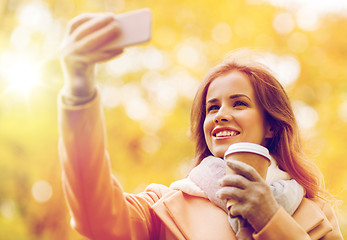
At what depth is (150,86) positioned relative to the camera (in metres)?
4.79

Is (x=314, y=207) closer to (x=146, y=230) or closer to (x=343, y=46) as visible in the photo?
(x=146, y=230)

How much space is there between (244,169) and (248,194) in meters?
0.08

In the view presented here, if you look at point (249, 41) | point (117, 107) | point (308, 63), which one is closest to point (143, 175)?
point (117, 107)

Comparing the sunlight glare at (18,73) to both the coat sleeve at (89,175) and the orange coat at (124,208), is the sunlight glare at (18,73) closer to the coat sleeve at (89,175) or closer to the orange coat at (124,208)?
the orange coat at (124,208)

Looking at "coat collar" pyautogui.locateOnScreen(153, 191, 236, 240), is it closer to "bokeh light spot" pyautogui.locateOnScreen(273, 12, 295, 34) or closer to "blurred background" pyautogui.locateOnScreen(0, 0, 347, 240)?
"blurred background" pyautogui.locateOnScreen(0, 0, 347, 240)

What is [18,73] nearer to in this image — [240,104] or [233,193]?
[240,104]

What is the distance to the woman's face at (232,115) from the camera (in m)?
1.53

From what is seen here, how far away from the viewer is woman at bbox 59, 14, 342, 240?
42.6 inches

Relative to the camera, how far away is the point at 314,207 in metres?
1.50

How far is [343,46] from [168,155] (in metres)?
2.68

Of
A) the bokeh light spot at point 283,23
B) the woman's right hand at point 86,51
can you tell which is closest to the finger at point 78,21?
the woman's right hand at point 86,51

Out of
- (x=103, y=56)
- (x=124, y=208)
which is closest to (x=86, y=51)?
(x=103, y=56)

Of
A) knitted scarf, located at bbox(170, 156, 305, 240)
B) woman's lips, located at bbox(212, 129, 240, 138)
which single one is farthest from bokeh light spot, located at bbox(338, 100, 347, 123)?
woman's lips, located at bbox(212, 129, 240, 138)

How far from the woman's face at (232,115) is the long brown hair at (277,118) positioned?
0.12 ft
